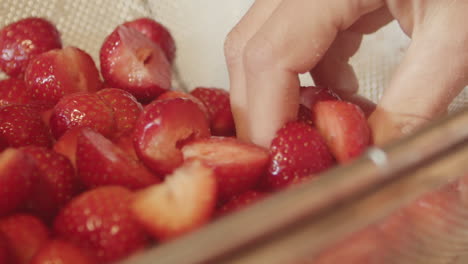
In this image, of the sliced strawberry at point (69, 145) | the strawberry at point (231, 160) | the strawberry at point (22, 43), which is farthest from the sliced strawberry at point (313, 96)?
the strawberry at point (22, 43)

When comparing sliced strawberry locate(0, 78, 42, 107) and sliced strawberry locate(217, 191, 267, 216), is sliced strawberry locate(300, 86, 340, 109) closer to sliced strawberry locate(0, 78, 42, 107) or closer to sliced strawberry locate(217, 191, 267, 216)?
sliced strawberry locate(217, 191, 267, 216)

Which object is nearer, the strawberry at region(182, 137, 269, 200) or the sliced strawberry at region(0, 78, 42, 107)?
the strawberry at region(182, 137, 269, 200)

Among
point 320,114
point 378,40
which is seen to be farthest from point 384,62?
point 320,114

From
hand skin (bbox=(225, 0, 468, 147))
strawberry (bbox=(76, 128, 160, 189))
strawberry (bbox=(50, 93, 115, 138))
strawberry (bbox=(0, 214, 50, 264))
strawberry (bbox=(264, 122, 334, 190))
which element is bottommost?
strawberry (bbox=(0, 214, 50, 264))

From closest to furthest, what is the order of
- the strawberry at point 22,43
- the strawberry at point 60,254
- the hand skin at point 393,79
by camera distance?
the strawberry at point 60,254 → the hand skin at point 393,79 → the strawberry at point 22,43

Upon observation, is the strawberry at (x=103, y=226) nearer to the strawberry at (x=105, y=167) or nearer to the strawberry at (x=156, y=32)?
the strawberry at (x=105, y=167)

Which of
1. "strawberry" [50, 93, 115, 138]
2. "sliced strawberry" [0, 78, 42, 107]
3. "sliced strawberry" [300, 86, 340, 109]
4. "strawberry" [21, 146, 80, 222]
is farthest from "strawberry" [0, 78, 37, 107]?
"sliced strawberry" [300, 86, 340, 109]

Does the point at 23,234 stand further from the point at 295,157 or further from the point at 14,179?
the point at 295,157
